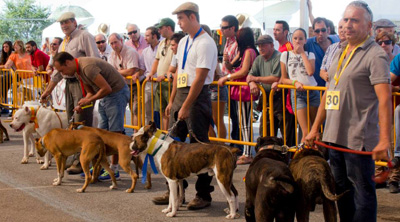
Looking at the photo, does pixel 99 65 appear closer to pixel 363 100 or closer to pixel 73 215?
pixel 73 215

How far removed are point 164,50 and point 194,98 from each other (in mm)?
3580

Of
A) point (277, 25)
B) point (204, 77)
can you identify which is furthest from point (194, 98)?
point (277, 25)

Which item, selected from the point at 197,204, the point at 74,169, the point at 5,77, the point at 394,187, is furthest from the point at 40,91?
the point at 394,187

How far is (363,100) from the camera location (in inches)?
175

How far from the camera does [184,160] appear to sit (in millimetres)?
6137

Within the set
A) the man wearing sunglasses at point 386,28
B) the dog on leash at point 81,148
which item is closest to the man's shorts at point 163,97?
the dog on leash at point 81,148

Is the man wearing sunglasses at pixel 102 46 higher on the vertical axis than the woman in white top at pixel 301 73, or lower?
higher

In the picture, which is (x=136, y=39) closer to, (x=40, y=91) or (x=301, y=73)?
(x=40, y=91)

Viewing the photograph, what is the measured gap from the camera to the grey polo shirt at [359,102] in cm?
436

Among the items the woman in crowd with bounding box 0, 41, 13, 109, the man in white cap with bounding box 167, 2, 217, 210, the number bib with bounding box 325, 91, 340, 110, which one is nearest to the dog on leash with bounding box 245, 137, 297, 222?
the number bib with bounding box 325, 91, 340, 110

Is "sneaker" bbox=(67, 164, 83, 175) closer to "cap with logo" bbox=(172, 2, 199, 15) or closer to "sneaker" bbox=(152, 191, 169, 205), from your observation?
"sneaker" bbox=(152, 191, 169, 205)

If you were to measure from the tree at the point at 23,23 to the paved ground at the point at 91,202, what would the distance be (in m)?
39.8

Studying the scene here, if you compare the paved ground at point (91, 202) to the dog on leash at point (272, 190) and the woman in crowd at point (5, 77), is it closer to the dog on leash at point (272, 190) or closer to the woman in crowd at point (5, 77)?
the dog on leash at point (272, 190)

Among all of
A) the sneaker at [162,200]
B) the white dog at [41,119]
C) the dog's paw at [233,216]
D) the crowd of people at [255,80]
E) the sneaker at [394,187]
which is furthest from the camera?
the white dog at [41,119]
